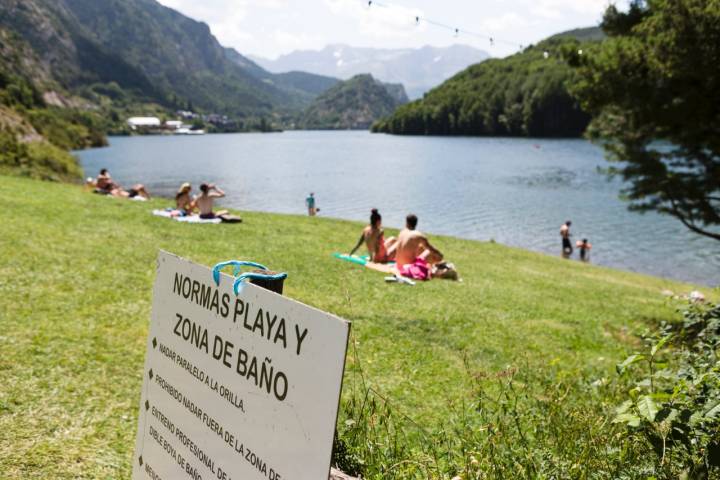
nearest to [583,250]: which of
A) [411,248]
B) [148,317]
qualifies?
[411,248]

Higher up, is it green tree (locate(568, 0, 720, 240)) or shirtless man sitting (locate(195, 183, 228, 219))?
green tree (locate(568, 0, 720, 240))

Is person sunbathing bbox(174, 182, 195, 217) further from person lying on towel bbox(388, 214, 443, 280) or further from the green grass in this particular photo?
person lying on towel bbox(388, 214, 443, 280)

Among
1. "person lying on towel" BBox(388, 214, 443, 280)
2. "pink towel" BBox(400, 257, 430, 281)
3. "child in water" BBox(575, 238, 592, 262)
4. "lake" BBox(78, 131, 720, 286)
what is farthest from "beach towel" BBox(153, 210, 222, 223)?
"child in water" BBox(575, 238, 592, 262)

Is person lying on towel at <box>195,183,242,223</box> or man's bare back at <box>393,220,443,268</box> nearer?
man's bare back at <box>393,220,443,268</box>

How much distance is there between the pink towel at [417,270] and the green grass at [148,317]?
32cm

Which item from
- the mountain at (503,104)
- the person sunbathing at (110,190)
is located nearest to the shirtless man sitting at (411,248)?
the person sunbathing at (110,190)

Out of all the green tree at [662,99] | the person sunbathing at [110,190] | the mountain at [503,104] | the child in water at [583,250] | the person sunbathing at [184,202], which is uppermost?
the mountain at [503,104]

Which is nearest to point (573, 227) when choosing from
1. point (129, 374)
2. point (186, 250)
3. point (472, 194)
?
point (472, 194)

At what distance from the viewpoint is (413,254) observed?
1261cm

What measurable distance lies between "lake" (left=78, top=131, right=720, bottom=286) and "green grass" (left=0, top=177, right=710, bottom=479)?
5021 mm

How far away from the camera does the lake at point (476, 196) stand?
98.3 feet

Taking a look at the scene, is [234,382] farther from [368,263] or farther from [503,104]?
[503,104]

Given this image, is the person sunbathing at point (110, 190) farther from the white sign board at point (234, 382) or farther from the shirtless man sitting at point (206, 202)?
the white sign board at point (234, 382)

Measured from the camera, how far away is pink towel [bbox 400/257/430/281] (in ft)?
40.2
